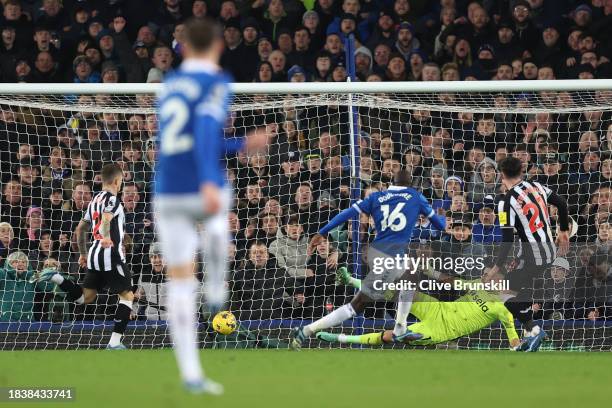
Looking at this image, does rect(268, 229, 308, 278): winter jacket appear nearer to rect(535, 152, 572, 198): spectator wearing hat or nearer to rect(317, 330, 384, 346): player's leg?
rect(317, 330, 384, 346): player's leg

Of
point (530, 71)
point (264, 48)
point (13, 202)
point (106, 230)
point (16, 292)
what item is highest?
point (264, 48)

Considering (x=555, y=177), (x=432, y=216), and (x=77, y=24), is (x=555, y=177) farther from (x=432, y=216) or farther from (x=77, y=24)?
(x=77, y=24)

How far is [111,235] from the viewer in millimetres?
11703

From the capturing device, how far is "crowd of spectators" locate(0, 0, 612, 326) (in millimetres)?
12664

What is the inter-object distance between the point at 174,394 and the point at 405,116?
7253 millimetres

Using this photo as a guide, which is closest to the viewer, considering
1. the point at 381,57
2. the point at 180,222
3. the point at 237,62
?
the point at 180,222

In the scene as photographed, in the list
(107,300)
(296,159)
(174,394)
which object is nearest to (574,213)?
(296,159)

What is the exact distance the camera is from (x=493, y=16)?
1512cm

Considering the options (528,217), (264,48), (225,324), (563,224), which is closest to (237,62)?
(264,48)

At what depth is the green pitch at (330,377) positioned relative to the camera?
6539 millimetres

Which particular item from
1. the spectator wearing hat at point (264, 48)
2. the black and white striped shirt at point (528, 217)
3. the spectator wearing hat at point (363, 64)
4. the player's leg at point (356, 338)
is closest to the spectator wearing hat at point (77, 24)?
the spectator wearing hat at point (264, 48)

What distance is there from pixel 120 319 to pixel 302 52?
4939 millimetres

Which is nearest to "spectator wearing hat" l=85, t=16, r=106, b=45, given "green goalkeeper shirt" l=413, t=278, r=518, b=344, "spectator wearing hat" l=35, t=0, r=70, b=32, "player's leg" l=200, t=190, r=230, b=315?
"spectator wearing hat" l=35, t=0, r=70, b=32

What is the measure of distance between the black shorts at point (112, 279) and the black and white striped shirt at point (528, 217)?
393 cm
